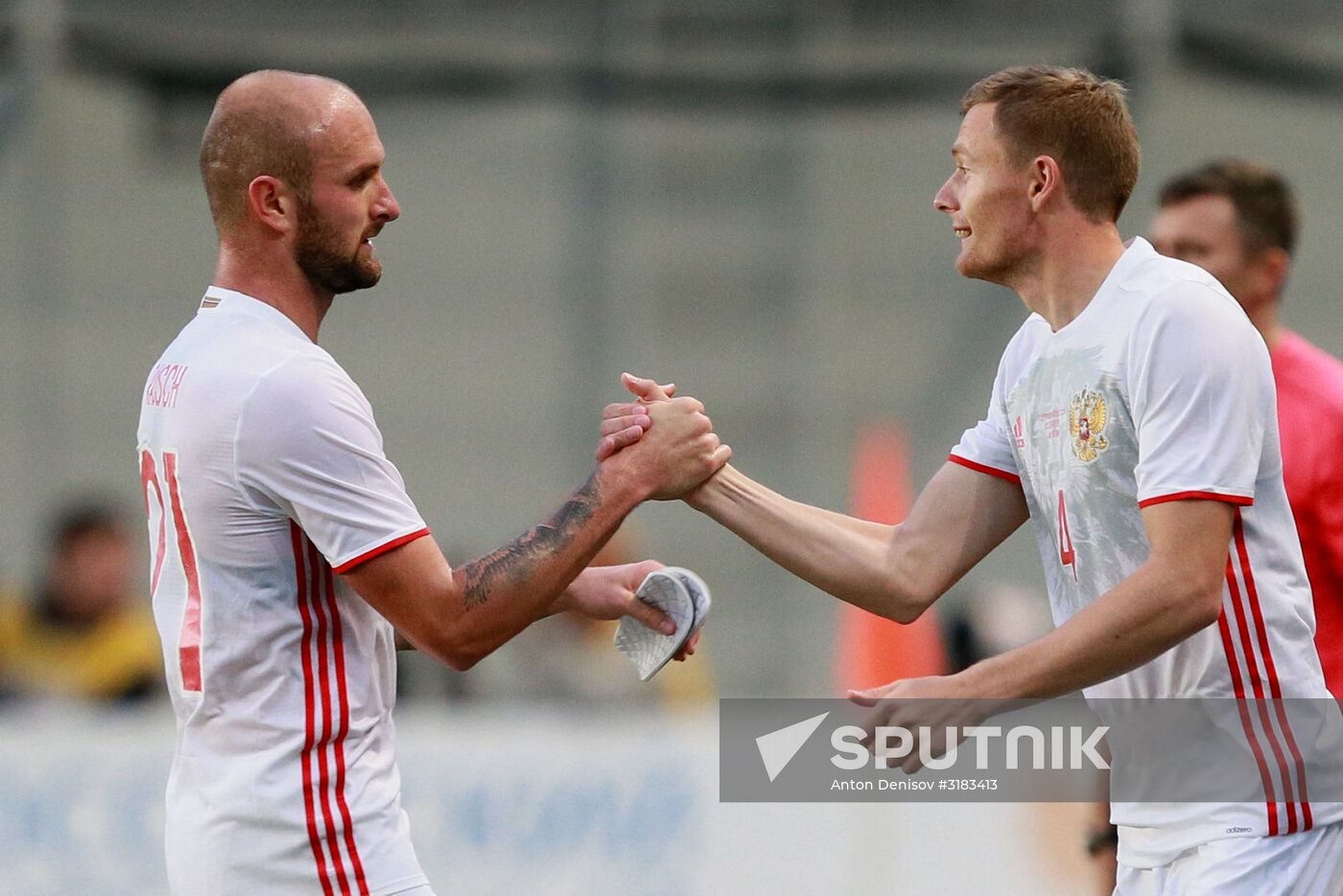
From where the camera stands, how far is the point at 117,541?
22.4 ft

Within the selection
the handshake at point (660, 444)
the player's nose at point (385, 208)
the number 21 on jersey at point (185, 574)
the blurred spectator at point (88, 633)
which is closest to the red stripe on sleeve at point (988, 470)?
the handshake at point (660, 444)

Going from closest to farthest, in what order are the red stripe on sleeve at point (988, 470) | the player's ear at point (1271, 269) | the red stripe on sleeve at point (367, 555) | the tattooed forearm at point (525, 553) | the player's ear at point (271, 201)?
the red stripe on sleeve at point (367, 555) < the tattooed forearm at point (525, 553) < the player's ear at point (271, 201) < the red stripe on sleeve at point (988, 470) < the player's ear at point (1271, 269)

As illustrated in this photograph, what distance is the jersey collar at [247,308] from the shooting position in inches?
123

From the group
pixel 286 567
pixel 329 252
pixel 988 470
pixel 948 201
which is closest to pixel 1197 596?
pixel 988 470

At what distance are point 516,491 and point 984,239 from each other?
8857 millimetres

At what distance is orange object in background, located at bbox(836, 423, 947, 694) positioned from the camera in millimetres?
6945

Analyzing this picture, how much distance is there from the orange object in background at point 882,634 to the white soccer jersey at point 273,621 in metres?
3.55

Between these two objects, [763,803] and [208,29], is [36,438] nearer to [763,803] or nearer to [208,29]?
[208,29]

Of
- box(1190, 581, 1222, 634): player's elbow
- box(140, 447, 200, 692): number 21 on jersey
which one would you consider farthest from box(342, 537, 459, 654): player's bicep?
box(1190, 581, 1222, 634): player's elbow

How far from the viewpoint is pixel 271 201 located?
3.18 m

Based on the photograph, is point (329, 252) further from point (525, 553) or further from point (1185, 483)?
point (1185, 483)

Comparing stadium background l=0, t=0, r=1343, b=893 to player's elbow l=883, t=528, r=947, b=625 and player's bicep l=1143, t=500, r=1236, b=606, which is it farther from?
player's bicep l=1143, t=500, r=1236, b=606

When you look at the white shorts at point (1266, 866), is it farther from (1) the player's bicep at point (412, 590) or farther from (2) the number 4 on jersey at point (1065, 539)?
(1) the player's bicep at point (412, 590)

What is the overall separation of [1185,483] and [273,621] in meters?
1.55
